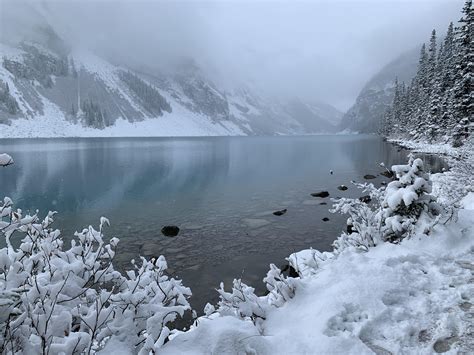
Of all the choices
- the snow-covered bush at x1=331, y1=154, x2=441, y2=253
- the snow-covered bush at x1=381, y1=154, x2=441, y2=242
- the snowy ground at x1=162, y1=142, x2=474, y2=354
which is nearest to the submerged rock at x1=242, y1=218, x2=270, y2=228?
the snow-covered bush at x1=331, y1=154, x2=441, y2=253

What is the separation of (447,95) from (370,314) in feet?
197

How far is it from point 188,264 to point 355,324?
11.5 metres

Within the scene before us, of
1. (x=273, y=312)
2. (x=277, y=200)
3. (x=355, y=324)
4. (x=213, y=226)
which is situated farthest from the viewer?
(x=277, y=200)

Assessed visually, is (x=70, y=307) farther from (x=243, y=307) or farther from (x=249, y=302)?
(x=249, y=302)

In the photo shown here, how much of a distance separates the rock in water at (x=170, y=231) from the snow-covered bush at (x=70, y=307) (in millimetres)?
15084

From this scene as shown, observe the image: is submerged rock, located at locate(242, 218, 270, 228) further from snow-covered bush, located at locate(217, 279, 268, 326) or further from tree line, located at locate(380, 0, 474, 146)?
tree line, located at locate(380, 0, 474, 146)

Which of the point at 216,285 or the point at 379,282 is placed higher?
the point at 379,282

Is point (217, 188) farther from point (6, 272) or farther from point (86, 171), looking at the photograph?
point (6, 272)

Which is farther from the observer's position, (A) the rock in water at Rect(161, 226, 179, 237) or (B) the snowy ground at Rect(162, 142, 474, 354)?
(A) the rock in water at Rect(161, 226, 179, 237)

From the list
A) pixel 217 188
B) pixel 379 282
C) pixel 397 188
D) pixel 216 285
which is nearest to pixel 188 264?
pixel 216 285

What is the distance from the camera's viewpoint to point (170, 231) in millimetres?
20047

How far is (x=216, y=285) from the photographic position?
1337cm

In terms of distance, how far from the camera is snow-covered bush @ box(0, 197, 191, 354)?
3.31m

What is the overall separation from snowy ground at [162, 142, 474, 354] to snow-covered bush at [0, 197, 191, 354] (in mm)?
467
